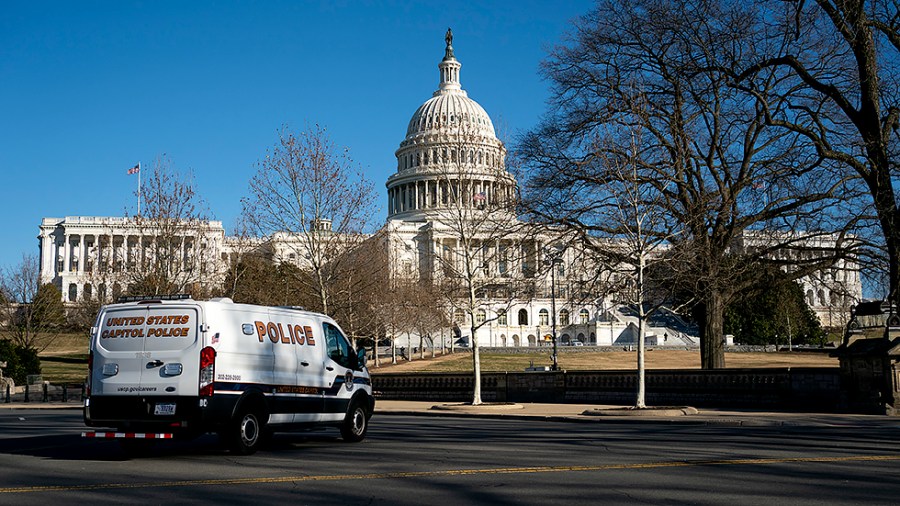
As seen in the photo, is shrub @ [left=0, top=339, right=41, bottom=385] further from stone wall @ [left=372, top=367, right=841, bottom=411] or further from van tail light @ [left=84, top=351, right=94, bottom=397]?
van tail light @ [left=84, top=351, right=94, bottom=397]

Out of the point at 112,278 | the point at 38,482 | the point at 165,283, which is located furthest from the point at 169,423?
the point at 112,278

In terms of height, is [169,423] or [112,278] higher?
[112,278]

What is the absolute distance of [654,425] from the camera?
2438cm

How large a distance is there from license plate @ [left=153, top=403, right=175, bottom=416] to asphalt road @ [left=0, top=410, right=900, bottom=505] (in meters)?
0.76

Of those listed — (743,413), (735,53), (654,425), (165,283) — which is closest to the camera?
(654,425)

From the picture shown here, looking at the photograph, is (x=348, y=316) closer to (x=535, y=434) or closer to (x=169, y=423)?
(x=535, y=434)

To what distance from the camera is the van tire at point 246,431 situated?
15.5m

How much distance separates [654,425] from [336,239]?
903 inches

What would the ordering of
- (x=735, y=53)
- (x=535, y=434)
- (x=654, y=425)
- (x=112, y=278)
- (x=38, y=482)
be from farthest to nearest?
(x=112, y=278) → (x=735, y=53) → (x=654, y=425) → (x=535, y=434) → (x=38, y=482)

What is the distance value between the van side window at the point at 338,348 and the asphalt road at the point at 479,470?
1.63 metres

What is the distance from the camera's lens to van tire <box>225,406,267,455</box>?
1551cm

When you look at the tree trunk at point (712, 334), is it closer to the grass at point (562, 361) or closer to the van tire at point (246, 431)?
the van tire at point (246, 431)

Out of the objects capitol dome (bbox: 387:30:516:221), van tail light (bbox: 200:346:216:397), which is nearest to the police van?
van tail light (bbox: 200:346:216:397)

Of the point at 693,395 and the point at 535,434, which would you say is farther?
the point at 693,395
